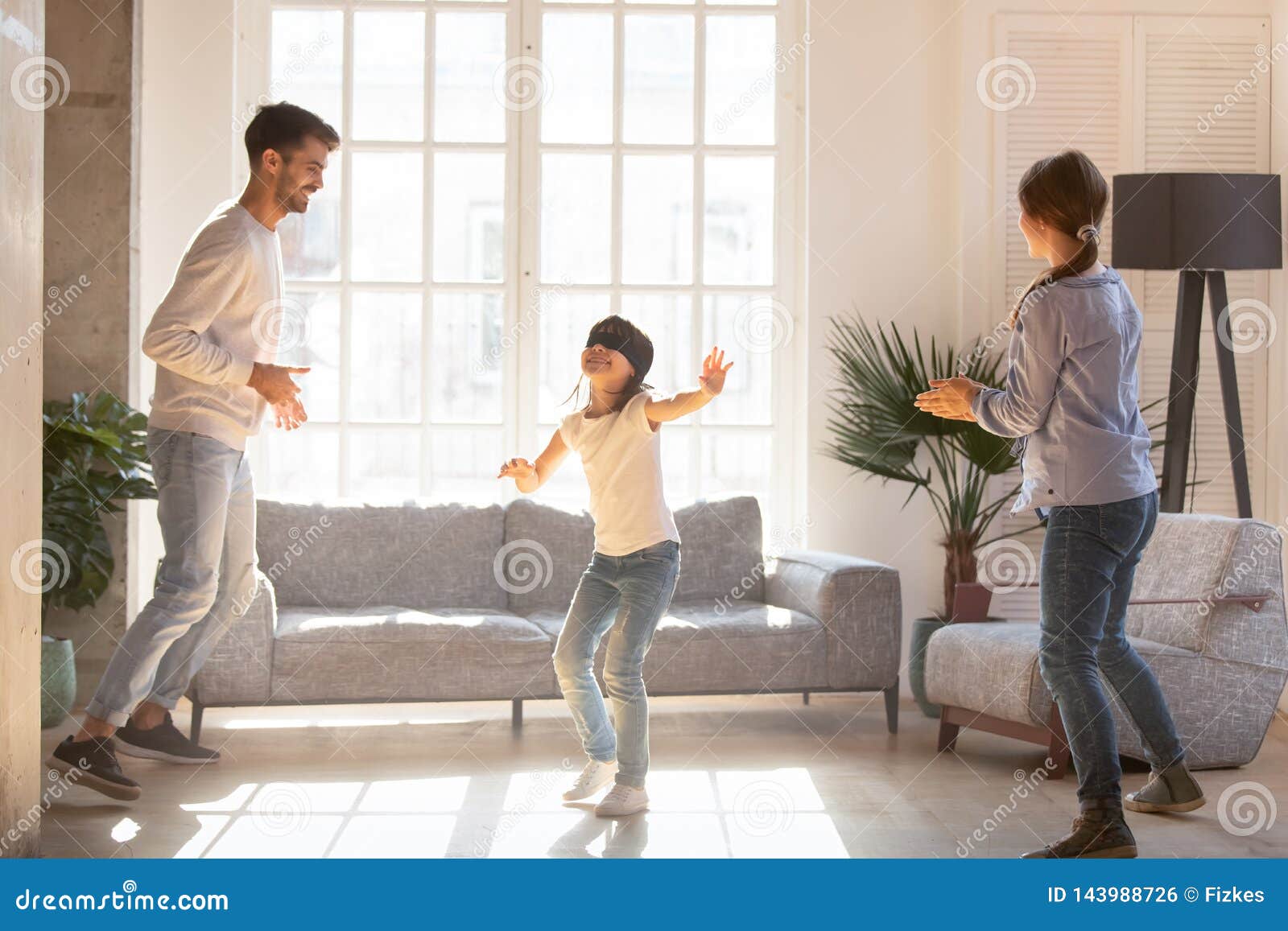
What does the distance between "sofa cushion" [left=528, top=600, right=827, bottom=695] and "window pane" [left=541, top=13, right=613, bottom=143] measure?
2.00m

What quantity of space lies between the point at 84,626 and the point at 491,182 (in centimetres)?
219

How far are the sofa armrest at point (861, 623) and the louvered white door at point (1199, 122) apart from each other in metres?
1.49

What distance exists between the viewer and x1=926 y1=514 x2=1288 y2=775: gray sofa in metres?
3.57

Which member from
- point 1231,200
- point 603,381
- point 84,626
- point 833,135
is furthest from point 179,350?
point 1231,200

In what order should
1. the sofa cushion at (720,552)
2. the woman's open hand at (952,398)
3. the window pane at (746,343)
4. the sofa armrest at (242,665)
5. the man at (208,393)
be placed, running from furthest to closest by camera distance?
the window pane at (746,343) → the sofa cushion at (720,552) → the sofa armrest at (242,665) → the man at (208,393) → the woman's open hand at (952,398)

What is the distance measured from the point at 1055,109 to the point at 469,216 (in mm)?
2234

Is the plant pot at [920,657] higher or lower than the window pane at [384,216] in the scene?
lower

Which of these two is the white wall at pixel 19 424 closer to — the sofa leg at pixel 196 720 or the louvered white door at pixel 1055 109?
the sofa leg at pixel 196 720

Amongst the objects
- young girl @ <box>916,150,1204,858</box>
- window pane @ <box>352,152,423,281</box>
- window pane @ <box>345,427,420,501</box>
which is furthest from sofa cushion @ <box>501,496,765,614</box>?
young girl @ <box>916,150,1204,858</box>

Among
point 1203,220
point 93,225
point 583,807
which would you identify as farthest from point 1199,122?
point 93,225

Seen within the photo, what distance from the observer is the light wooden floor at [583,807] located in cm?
285

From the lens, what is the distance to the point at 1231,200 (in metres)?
4.29

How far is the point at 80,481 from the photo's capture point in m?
4.12

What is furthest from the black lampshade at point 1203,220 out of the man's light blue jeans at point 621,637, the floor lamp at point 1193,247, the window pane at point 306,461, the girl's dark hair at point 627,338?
the window pane at point 306,461
